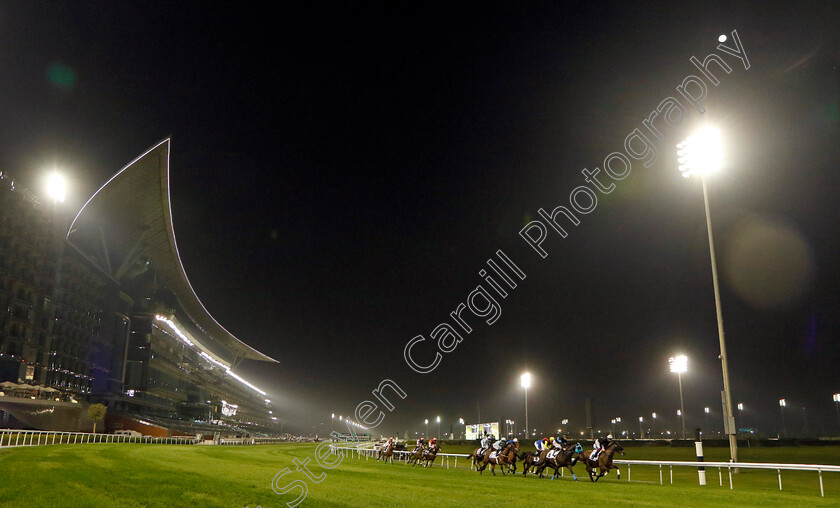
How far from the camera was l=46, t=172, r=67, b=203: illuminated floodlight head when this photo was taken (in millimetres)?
53750

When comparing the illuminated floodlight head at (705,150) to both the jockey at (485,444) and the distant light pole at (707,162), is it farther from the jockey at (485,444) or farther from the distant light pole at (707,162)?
the jockey at (485,444)

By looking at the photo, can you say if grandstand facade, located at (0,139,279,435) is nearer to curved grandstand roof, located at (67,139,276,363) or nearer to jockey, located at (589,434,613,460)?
curved grandstand roof, located at (67,139,276,363)

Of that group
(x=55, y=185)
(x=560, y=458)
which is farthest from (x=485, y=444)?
(x=55, y=185)

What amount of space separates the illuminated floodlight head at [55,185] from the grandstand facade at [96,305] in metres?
2.01

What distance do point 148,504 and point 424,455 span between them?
1755 centimetres

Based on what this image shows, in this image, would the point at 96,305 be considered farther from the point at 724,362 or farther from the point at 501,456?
the point at 724,362

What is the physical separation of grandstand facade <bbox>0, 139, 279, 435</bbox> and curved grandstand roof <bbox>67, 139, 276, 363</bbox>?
9 cm

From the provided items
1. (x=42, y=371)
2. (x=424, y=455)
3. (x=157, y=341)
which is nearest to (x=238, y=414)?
(x=157, y=341)

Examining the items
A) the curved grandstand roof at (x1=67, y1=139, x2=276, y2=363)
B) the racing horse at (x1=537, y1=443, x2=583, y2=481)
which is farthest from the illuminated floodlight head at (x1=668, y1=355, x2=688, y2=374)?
the curved grandstand roof at (x1=67, y1=139, x2=276, y2=363)

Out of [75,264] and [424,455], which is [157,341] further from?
[424,455]

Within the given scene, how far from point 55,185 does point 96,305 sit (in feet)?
46.6

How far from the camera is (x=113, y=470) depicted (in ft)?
40.1

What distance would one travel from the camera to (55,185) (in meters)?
54.2

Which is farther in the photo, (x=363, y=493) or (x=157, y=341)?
(x=157, y=341)
